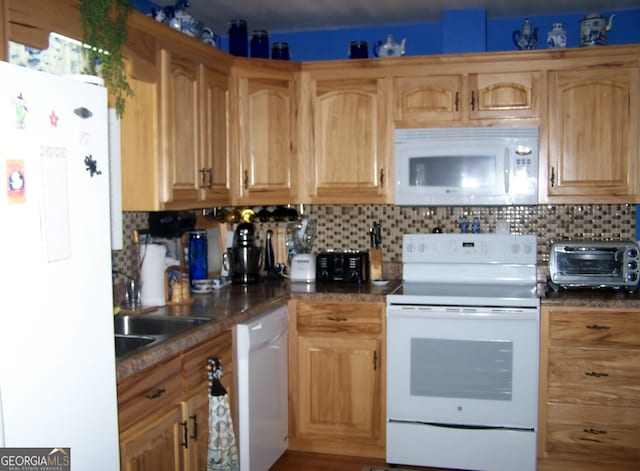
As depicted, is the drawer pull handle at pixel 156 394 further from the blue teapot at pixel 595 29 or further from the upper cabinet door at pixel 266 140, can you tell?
the blue teapot at pixel 595 29

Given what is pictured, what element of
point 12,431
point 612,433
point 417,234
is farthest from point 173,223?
point 612,433

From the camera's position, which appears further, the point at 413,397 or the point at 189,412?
the point at 413,397

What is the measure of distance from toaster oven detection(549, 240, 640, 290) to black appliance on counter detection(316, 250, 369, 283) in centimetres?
102

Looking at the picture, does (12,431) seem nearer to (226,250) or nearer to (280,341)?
(280,341)

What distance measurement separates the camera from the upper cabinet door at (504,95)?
3619mm

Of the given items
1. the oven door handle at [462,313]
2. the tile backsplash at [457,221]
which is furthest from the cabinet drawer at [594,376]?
the tile backsplash at [457,221]

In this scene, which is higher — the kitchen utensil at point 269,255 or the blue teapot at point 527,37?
the blue teapot at point 527,37

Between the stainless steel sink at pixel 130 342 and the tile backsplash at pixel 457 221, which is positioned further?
the tile backsplash at pixel 457 221

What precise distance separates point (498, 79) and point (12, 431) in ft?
9.99

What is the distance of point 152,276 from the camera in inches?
119

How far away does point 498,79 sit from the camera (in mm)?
3652

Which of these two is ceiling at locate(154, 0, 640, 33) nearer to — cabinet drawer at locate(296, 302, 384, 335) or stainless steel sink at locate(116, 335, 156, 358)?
cabinet drawer at locate(296, 302, 384, 335)

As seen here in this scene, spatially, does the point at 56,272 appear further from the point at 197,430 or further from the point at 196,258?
the point at 196,258

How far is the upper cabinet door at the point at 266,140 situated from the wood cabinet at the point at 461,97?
63 centimetres
